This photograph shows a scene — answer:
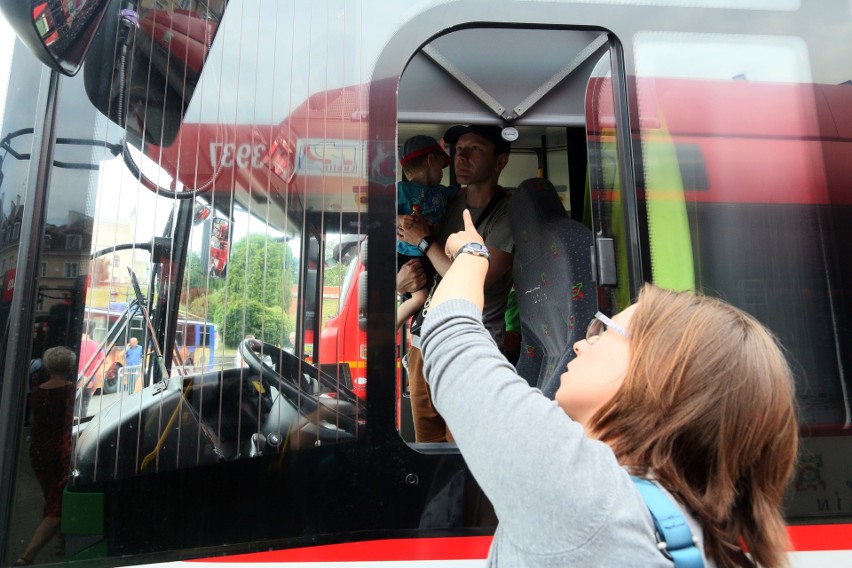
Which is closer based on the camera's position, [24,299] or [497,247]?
[24,299]

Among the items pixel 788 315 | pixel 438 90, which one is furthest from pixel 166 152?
pixel 788 315

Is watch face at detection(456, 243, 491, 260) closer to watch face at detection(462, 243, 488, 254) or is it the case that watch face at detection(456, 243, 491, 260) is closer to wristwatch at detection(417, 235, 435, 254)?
watch face at detection(462, 243, 488, 254)

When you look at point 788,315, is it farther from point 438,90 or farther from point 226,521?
point 226,521

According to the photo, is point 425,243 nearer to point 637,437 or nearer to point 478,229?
point 478,229

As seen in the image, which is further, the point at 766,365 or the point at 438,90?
the point at 438,90

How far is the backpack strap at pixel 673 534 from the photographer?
58cm

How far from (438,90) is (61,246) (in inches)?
44.8

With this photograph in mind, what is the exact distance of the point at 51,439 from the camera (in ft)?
3.75

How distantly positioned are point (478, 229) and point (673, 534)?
167cm

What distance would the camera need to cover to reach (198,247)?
48.9 inches

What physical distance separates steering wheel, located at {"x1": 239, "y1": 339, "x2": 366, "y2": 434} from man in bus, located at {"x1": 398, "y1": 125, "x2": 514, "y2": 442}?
0.76 m

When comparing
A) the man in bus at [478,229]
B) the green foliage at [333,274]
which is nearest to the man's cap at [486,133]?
the man in bus at [478,229]

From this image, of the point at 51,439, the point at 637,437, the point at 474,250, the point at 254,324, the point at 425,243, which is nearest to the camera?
the point at 637,437

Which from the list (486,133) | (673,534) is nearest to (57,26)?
(673,534)
